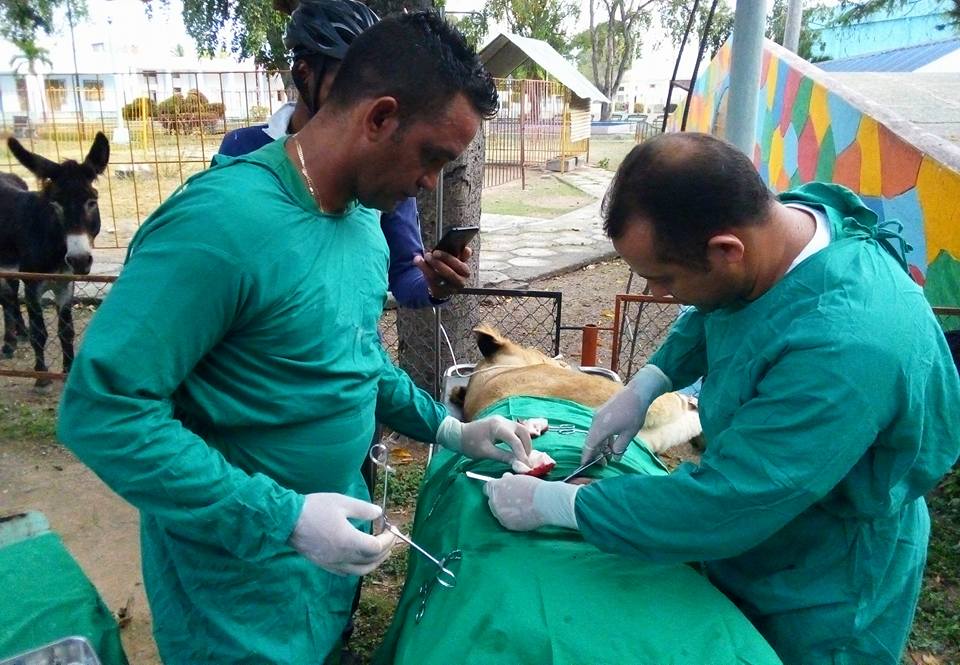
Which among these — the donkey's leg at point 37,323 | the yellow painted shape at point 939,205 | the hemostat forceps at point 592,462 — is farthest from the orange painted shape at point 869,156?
the donkey's leg at point 37,323

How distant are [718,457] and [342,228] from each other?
93 centimetres

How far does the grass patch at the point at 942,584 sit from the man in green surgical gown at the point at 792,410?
1.84m

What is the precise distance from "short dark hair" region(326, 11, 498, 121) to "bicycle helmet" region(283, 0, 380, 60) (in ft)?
2.19

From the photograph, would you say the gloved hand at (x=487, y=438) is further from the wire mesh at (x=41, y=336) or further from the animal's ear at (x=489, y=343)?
the wire mesh at (x=41, y=336)

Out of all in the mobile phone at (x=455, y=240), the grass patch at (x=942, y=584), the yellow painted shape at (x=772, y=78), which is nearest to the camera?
the mobile phone at (x=455, y=240)

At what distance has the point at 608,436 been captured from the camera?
224 centimetres

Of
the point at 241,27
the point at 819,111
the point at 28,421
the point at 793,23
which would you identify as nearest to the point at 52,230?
the point at 28,421

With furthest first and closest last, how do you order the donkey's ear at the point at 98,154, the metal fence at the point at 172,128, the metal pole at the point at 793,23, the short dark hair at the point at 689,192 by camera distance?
1. the metal fence at the point at 172,128
2. the metal pole at the point at 793,23
3. the donkey's ear at the point at 98,154
4. the short dark hair at the point at 689,192

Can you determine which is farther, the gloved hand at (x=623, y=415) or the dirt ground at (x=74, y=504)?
the dirt ground at (x=74, y=504)

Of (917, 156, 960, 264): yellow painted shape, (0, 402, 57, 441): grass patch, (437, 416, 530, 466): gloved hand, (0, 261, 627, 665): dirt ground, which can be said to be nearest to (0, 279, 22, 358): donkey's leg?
(0, 261, 627, 665): dirt ground

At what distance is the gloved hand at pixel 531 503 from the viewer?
1.74 m

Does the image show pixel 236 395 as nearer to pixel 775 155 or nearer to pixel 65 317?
pixel 65 317

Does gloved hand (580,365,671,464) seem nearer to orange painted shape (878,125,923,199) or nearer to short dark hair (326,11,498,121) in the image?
short dark hair (326,11,498,121)

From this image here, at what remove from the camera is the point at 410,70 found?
1547mm
